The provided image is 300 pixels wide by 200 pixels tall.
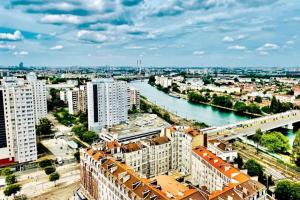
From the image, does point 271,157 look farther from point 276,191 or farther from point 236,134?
point 276,191

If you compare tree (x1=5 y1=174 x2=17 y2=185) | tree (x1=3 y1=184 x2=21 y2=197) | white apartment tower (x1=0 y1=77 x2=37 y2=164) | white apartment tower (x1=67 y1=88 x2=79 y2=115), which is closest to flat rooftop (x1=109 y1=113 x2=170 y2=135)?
white apartment tower (x1=67 y1=88 x2=79 y2=115)

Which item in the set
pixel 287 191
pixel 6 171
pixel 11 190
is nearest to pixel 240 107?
pixel 287 191

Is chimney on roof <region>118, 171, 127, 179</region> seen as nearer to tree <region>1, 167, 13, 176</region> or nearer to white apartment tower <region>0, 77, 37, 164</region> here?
tree <region>1, 167, 13, 176</region>

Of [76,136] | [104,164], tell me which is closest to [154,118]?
[76,136]

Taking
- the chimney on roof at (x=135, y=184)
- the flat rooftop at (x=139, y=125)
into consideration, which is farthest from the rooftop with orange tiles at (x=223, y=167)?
the flat rooftop at (x=139, y=125)

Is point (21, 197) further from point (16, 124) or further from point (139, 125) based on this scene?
point (139, 125)

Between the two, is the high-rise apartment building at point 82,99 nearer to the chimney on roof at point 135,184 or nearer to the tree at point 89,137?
the tree at point 89,137
